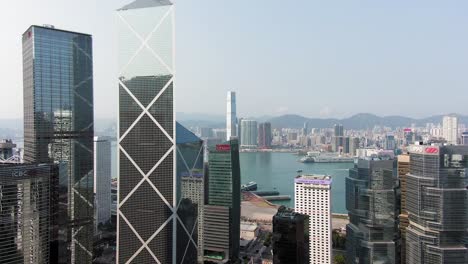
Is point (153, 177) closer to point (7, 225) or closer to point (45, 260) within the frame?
point (45, 260)

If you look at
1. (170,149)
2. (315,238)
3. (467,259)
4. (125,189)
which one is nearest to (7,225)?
(125,189)

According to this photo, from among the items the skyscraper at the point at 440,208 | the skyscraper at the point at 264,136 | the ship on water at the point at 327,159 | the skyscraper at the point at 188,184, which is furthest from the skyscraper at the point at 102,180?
the skyscraper at the point at 264,136

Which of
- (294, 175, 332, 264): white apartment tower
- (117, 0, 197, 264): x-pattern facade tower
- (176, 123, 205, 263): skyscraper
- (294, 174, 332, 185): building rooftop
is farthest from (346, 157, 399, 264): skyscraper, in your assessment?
(117, 0, 197, 264): x-pattern facade tower

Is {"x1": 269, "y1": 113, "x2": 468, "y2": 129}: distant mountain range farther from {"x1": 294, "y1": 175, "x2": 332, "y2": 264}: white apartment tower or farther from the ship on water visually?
{"x1": 294, "y1": 175, "x2": 332, "y2": 264}: white apartment tower

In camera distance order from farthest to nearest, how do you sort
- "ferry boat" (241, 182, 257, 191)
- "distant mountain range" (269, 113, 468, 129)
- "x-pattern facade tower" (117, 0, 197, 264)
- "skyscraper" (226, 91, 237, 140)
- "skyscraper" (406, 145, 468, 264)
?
"distant mountain range" (269, 113, 468, 129), "skyscraper" (226, 91, 237, 140), "ferry boat" (241, 182, 257, 191), "x-pattern facade tower" (117, 0, 197, 264), "skyscraper" (406, 145, 468, 264)

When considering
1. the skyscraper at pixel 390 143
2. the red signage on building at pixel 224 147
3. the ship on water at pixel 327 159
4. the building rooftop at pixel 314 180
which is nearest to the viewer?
the building rooftop at pixel 314 180

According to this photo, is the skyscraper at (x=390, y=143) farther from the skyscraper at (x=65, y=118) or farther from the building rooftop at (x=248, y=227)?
the skyscraper at (x=65, y=118)
